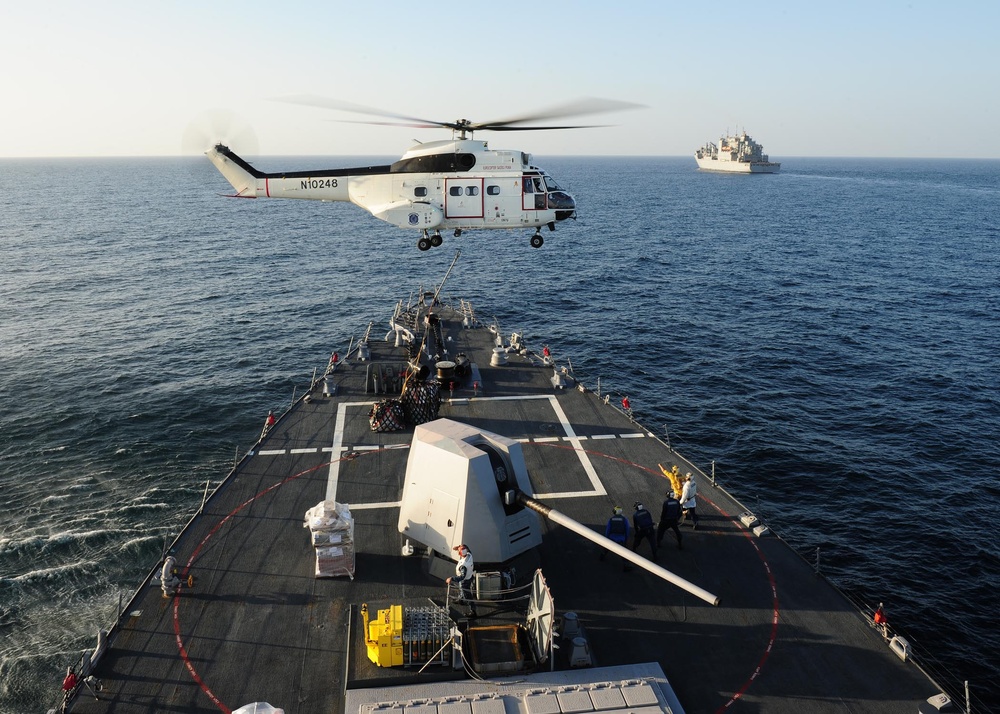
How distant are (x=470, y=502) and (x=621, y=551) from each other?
4.55 metres

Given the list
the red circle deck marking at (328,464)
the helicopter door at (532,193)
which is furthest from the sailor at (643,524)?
the helicopter door at (532,193)

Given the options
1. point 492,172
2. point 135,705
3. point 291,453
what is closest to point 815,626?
point 135,705

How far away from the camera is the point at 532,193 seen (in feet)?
99.8

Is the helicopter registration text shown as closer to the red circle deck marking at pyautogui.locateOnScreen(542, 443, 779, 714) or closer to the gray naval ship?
the gray naval ship

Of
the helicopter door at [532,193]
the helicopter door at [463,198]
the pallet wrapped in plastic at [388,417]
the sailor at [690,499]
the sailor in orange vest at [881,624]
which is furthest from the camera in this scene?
the helicopter door at [532,193]

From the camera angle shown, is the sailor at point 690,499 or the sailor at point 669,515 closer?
the sailor at point 669,515

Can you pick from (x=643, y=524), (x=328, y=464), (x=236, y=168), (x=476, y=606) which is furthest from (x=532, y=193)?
(x=476, y=606)

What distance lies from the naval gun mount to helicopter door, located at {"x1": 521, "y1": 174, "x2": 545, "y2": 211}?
14.4 m

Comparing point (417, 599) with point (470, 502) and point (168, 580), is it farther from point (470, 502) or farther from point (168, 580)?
point (168, 580)

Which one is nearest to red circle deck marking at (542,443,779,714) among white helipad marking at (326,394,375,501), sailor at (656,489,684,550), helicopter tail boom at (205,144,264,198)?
sailor at (656,489,684,550)

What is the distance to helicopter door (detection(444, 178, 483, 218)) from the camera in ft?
98.2

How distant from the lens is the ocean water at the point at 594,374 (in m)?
27.4

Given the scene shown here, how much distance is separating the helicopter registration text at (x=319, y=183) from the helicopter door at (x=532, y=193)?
858 centimetres

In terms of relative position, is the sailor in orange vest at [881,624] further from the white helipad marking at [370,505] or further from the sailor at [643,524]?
the white helipad marking at [370,505]
